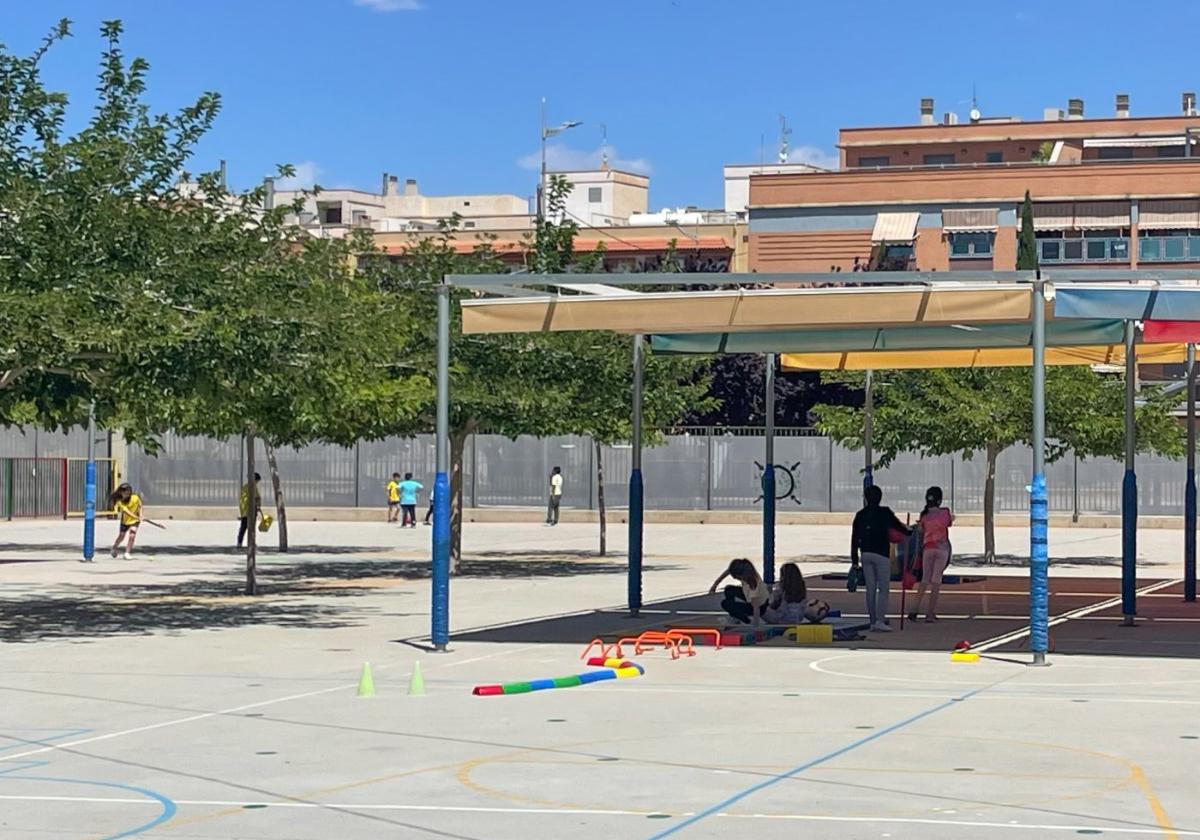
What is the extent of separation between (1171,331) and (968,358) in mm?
7545

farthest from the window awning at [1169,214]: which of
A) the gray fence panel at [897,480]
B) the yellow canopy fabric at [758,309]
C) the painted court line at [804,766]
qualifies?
the painted court line at [804,766]

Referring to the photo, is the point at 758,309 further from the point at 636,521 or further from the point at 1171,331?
the point at 636,521

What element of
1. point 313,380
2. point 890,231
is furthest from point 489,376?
point 890,231

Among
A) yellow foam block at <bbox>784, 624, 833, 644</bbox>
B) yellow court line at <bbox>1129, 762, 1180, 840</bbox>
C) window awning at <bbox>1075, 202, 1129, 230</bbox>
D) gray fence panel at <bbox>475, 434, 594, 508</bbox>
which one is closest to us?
yellow court line at <bbox>1129, 762, 1180, 840</bbox>

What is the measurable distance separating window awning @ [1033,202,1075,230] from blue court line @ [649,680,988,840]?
69519 millimetres

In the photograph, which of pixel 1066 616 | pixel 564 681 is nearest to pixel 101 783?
pixel 564 681

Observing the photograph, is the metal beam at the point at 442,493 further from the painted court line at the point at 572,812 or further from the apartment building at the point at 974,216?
the apartment building at the point at 974,216

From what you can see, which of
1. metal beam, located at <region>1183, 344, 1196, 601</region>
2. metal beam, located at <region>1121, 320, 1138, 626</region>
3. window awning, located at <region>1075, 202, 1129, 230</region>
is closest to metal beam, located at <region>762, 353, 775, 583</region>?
metal beam, located at <region>1183, 344, 1196, 601</region>

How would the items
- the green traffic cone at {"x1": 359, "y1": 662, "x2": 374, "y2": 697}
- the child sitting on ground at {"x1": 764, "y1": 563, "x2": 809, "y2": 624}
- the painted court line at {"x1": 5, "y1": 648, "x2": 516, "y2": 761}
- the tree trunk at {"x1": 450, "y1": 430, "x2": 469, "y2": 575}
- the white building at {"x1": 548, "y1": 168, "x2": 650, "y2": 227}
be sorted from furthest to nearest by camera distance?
1. the white building at {"x1": 548, "y1": 168, "x2": 650, "y2": 227}
2. the tree trunk at {"x1": 450, "y1": 430, "x2": 469, "y2": 575}
3. the child sitting on ground at {"x1": 764, "y1": 563, "x2": 809, "y2": 624}
4. the green traffic cone at {"x1": 359, "y1": 662, "x2": 374, "y2": 697}
5. the painted court line at {"x1": 5, "y1": 648, "x2": 516, "y2": 761}

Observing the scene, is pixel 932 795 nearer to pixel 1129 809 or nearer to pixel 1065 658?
pixel 1129 809

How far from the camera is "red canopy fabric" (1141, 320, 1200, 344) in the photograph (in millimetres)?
23281

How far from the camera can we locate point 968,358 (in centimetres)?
3089

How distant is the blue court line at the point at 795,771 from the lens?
1105 centimetres

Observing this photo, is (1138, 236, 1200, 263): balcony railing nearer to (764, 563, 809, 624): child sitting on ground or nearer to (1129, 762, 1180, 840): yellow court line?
(764, 563, 809, 624): child sitting on ground
